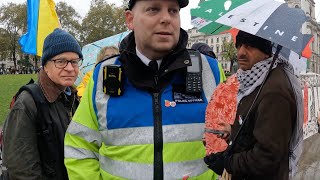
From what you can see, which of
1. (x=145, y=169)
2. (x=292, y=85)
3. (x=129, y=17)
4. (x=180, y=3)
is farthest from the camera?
(x=292, y=85)

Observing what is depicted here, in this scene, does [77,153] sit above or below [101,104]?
below

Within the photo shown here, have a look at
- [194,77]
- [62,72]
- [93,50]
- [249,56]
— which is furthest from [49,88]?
[93,50]

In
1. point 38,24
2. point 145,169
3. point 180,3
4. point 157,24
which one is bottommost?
point 145,169

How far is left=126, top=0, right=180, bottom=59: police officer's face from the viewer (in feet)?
5.79

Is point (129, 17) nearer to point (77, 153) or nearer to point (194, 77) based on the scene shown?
point (194, 77)

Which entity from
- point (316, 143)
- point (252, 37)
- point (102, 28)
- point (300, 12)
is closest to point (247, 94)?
point (252, 37)

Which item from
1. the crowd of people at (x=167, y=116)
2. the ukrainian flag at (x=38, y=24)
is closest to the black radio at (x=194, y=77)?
the crowd of people at (x=167, y=116)

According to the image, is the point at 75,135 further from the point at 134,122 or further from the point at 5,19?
the point at 5,19

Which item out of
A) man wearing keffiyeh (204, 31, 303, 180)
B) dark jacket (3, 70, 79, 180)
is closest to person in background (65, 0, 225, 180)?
man wearing keffiyeh (204, 31, 303, 180)

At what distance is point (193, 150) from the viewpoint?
1.81 meters

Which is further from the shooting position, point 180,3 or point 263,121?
point 263,121

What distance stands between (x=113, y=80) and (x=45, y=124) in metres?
0.93

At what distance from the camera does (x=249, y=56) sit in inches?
93.2

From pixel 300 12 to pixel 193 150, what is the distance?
43.3 inches
